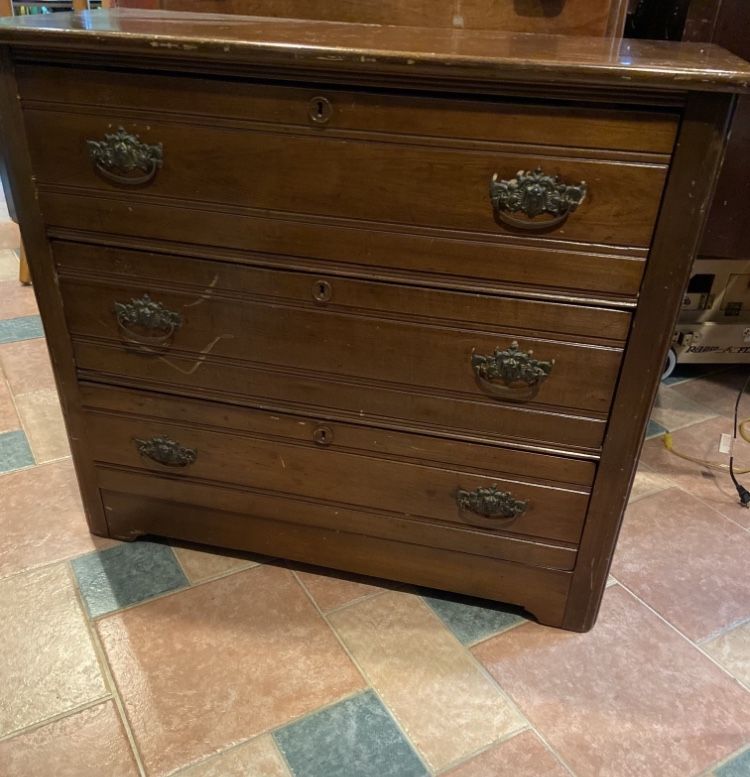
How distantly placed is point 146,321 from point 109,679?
0.58 metres

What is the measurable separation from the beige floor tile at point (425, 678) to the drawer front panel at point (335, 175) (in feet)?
2.31

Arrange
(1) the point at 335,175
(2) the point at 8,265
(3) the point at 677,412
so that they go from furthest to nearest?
1. (2) the point at 8,265
2. (3) the point at 677,412
3. (1) the point at 335,175

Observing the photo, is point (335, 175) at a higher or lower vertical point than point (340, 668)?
higher

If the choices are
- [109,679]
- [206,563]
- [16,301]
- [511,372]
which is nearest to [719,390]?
[511,372]

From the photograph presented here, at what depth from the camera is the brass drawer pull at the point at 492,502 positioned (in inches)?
45.7

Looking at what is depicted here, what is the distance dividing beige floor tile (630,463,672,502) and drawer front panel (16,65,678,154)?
0.97 metres

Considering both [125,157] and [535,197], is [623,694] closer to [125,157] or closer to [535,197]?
[535,197]

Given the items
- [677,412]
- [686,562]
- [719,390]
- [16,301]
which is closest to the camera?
[686,562]

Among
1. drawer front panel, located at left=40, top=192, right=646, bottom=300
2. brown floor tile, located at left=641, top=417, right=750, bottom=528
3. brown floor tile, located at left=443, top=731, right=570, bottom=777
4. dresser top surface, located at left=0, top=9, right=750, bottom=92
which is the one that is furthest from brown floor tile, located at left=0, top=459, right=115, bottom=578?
brown floor tile, located at left=641, top=417, right=750, bottom=528

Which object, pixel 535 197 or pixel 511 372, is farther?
pixel 511 372

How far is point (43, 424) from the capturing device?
1.79 metres

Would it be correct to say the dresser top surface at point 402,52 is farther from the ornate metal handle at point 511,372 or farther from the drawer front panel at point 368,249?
the ornate metal handle at point 511,372

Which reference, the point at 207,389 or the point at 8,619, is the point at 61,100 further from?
the point at 8,619

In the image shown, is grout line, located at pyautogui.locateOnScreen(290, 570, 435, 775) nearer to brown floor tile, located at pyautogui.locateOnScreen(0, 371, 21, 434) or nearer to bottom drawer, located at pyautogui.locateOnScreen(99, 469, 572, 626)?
bottom drawer, located at pyautogui.locateOnScreen(99, 469, 572, 626)
